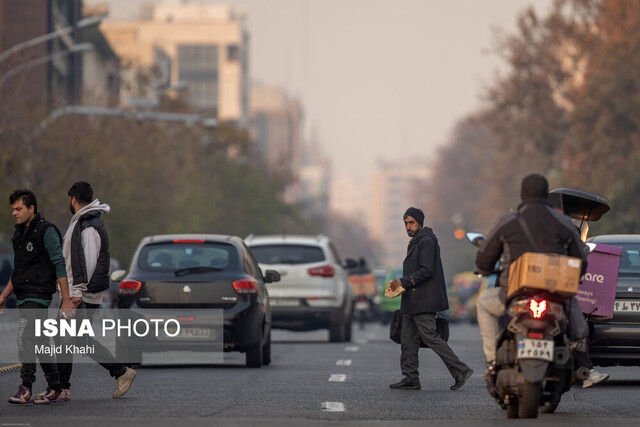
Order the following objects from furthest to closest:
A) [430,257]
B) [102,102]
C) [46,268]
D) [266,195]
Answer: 1. [266,195]
2. [102,102]
3. [430,257]
4. [46,268]

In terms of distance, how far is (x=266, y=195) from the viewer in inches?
3521

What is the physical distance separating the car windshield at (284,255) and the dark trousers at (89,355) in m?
13.6

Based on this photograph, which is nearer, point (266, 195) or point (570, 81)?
point (570, 81)

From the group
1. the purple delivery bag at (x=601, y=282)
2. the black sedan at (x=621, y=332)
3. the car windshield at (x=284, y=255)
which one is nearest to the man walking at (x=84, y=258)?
the purple delivery bag at (x=601, y=282)

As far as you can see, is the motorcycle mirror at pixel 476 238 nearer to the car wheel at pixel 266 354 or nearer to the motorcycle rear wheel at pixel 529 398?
the motorcycle rear wheel at pixel 529 398

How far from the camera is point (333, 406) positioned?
14125 mm

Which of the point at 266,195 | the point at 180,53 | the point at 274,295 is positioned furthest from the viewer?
the point at 180,53

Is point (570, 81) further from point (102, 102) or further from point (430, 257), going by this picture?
point (430, 257)

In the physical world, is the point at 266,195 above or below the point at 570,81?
below

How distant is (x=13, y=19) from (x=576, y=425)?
6092 cm

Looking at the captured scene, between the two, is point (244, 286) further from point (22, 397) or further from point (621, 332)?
point (22, 397)

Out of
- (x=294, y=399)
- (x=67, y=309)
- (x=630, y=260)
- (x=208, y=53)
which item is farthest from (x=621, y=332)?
(x=208, y=53)

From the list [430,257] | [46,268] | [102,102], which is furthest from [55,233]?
[102,102]

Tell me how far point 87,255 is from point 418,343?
3.83 m
